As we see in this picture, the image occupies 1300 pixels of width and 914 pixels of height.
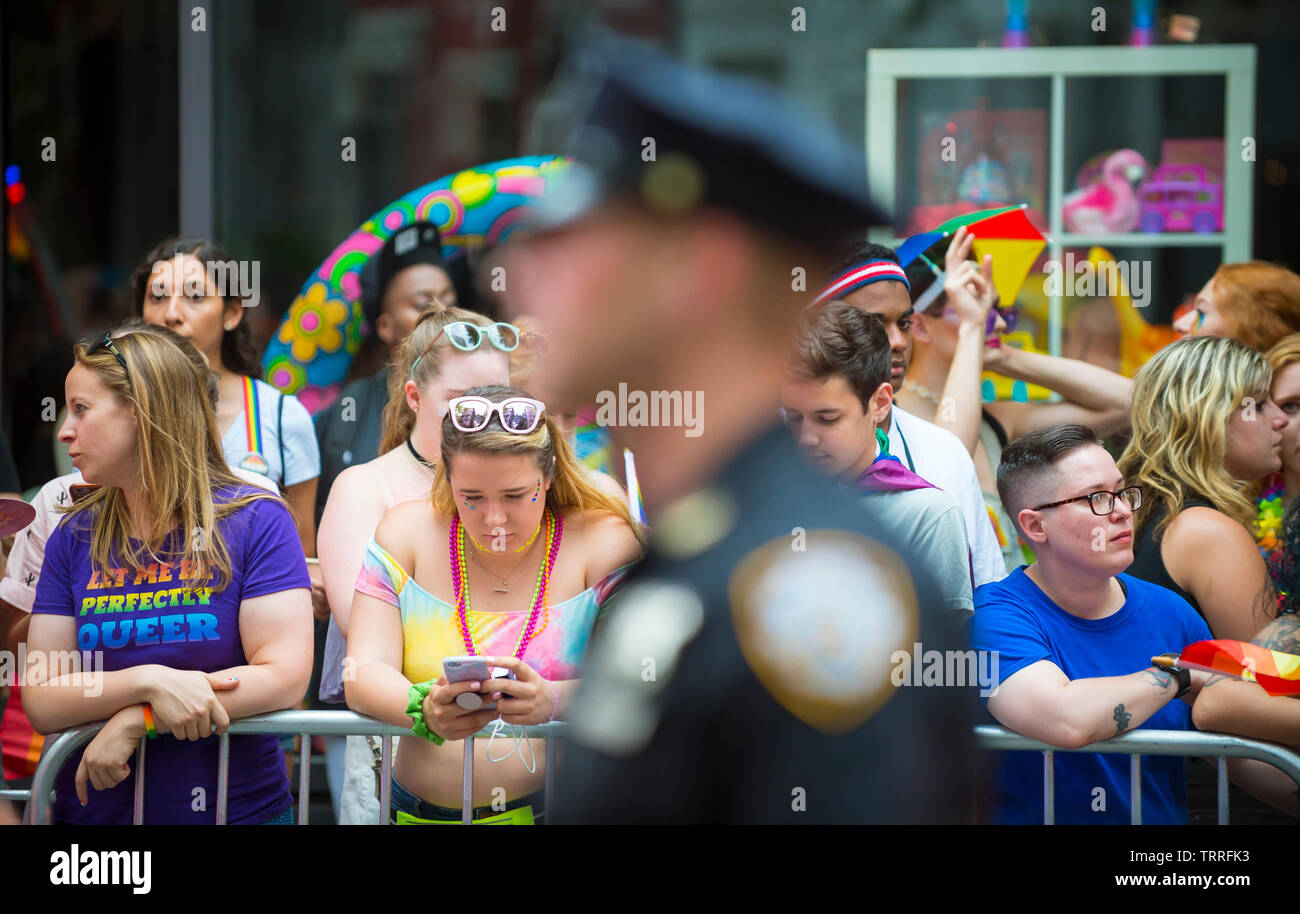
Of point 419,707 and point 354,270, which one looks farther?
point 354,270

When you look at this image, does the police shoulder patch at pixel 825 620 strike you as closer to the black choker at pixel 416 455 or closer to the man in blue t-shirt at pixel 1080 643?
the man in blue t-shirt at pixel 1080 643

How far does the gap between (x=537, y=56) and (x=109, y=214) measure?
1846 mm

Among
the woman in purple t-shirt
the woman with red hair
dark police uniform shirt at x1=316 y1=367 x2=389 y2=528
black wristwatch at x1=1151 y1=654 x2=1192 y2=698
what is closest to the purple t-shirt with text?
the woman in purple t-shirt

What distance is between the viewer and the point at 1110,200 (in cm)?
480

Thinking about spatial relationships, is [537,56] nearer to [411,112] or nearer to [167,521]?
[411,112]

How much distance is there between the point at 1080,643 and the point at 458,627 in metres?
1.27

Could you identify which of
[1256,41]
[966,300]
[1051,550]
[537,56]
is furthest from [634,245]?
[1256,41]

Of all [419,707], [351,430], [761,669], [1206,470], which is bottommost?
[419,707]

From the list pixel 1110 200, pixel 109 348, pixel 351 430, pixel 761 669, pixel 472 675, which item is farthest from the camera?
pixel 1110 200

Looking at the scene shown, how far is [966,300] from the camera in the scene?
3.45m

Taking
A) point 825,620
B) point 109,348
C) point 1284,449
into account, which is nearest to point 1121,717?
point 1284,449

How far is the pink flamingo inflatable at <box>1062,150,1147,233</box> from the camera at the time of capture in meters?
4.78

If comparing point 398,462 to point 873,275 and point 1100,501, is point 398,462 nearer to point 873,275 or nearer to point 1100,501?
point 873,275
